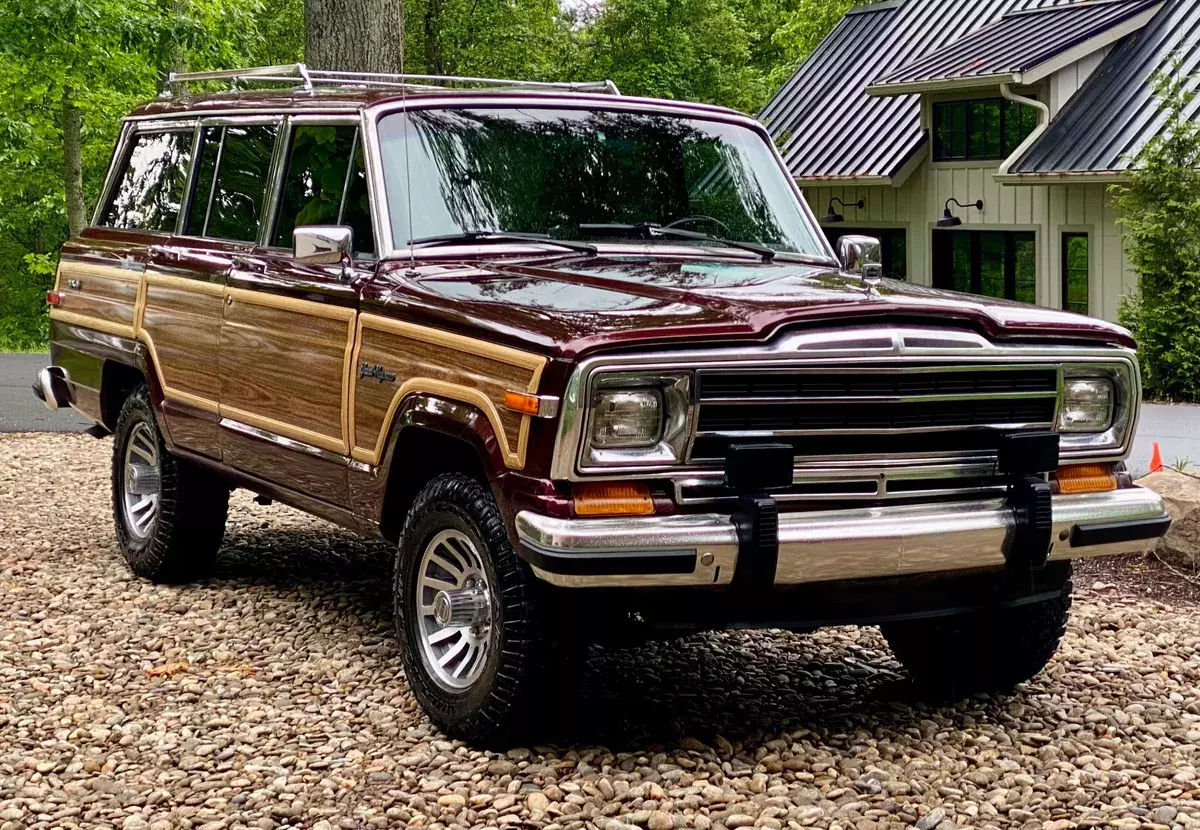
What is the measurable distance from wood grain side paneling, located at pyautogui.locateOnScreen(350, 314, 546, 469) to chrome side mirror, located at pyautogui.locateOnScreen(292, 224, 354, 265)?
273 mm

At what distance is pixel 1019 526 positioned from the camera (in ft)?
15.4

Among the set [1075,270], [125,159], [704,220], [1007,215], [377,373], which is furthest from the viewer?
[1007,215]

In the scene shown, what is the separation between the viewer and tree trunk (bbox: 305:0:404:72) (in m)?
10.8

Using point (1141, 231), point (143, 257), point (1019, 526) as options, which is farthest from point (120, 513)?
point (1141, 231)

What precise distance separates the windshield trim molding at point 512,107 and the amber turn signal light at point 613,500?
4.91 ft

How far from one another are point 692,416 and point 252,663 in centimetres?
256

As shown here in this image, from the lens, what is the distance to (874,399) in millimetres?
4598

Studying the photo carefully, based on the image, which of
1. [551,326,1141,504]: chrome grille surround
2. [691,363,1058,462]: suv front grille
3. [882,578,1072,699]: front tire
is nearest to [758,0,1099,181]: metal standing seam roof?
[882,578,1072,699]: front tire

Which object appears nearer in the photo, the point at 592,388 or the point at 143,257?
the point at 592,388

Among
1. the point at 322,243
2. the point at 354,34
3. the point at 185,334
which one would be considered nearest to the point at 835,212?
the point at 354,34

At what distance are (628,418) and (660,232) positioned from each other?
1.73m

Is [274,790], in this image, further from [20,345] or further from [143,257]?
[20,345]

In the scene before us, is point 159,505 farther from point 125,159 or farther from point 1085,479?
point 1085,479

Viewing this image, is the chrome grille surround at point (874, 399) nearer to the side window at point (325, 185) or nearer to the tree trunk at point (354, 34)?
the side window at point (325, 185)
